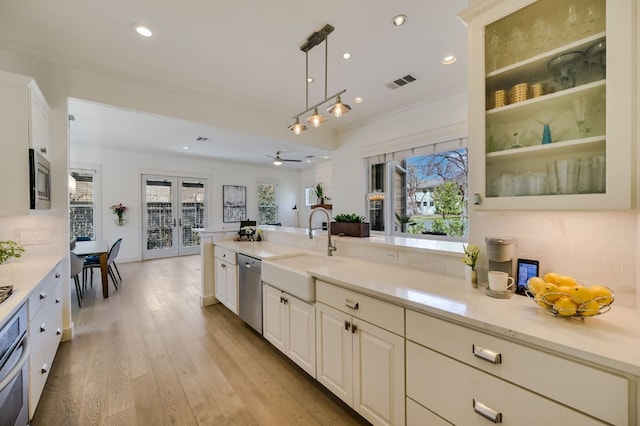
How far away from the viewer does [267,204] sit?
30.9 feet

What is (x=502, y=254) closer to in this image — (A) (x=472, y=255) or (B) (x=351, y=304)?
(A) (x=472, y=255)

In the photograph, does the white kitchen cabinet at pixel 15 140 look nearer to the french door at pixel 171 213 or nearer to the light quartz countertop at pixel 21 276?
the light quartz countertop at pixel 21 276

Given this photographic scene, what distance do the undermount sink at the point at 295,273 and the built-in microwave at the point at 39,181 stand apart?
1878 millimetres

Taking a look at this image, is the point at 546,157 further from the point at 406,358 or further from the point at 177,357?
the point at 177,357

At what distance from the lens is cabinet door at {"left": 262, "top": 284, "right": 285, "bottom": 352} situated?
7.59ft

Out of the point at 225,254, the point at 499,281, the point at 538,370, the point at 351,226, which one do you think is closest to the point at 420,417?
the point at 538,370

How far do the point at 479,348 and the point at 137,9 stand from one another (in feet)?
10.2

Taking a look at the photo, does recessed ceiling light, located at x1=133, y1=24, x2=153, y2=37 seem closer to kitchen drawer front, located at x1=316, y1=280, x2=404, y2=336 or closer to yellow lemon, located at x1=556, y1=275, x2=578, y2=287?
kitchen drawer front, located at x1=316, y1=280, x2=404, y2=336

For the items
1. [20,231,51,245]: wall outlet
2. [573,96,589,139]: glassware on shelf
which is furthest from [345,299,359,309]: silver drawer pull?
[20,231,51,245]: wall outlet

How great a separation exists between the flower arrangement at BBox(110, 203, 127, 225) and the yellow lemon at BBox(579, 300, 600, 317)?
8217mm

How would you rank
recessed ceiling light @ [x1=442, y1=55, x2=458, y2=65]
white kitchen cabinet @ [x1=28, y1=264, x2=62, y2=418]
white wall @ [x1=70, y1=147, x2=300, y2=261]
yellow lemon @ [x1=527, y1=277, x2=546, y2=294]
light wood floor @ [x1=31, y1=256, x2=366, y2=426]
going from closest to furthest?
1. yellow lemon @ [x1=527, y1=277, x2=546, y2=294]
2. white kitchen cabinet @ [x1=28, y1=264, x2=62, y2=418]
3. light wood floor @ [x1=31, y1=256, x2=366, y2=426]
4. recessed ceiling light @ [x1=442, y1=55, x2=458, y2=65]
5. white wall @ [x1=70, y1=147, x2=300, y2=261]

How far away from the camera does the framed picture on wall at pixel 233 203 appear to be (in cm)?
834

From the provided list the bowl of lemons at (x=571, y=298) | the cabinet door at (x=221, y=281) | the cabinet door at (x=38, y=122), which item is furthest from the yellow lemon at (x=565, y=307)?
the cabinet door at (x=38, y=122)

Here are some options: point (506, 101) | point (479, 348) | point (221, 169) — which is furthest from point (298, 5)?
point (221, 169)
